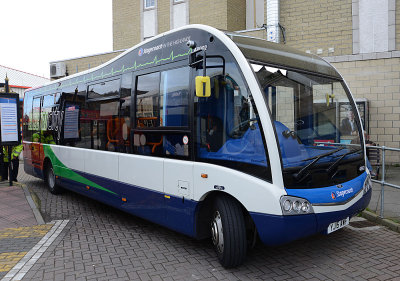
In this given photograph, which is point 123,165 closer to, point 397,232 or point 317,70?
point 317,70

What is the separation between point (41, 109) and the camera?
9547 mm

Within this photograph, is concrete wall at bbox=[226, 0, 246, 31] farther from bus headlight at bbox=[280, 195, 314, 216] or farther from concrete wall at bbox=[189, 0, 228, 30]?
bus headlight at bbox=[280, 195, 314, 216]

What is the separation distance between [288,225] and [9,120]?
8.77 metres

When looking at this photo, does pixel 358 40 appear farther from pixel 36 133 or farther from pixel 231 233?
pixel 36 133

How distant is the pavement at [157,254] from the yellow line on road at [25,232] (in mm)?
16

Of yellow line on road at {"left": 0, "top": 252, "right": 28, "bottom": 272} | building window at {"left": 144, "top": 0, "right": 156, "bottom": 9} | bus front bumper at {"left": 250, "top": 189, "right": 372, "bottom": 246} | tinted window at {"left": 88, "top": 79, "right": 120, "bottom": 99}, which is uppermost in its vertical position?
building window at {"left": 144, "top": 0, "right": 156, "bottom": 9}

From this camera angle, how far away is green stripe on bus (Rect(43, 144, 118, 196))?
6903 mm

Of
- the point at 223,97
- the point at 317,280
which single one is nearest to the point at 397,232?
the point at 317,280

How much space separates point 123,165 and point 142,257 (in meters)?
1.71

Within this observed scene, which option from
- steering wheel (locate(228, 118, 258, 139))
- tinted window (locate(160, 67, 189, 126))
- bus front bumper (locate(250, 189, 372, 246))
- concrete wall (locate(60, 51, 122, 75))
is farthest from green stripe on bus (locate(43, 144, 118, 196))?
concrete wall (locate(60, 51, 122, 75))

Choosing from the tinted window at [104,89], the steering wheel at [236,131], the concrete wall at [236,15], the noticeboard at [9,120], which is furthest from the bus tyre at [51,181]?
the concrete wall at [236,15]

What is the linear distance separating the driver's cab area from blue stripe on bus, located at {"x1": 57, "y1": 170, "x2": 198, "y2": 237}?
30.0 inches

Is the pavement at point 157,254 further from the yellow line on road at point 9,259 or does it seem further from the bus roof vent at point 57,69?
the bus roof vent at point 57,69

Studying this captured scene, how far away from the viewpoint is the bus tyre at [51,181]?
28.8ft
